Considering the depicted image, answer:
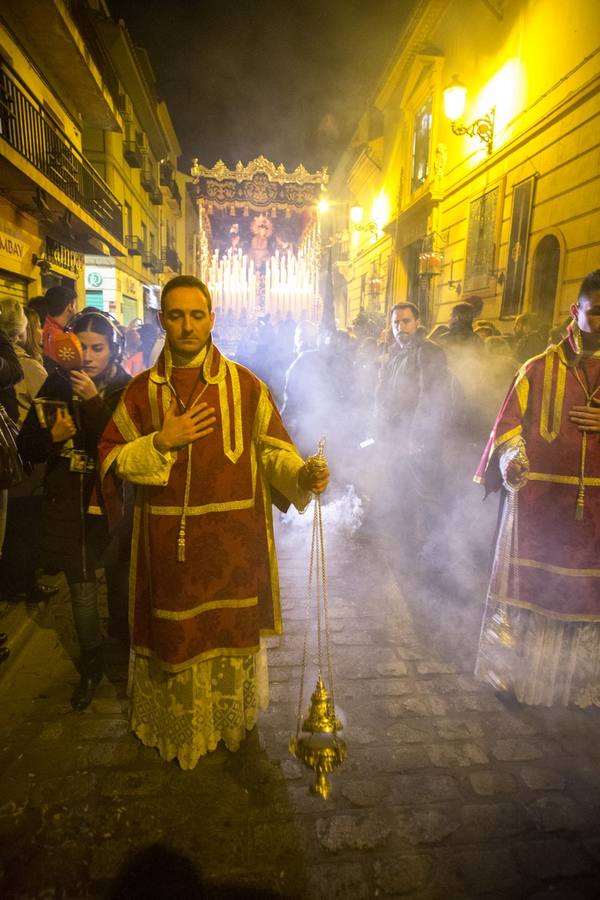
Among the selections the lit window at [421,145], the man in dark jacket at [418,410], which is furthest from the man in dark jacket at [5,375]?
the lit window at [421,145]

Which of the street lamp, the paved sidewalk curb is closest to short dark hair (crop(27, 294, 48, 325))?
the paved sidewalk curb

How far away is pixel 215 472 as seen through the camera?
2359 millimetres

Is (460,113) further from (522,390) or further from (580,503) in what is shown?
(580,503)

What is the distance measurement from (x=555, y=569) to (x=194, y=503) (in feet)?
6.73

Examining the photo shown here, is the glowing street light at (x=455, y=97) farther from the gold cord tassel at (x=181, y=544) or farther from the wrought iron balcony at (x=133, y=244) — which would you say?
the wrought iron balcony at (x=133, y=244)

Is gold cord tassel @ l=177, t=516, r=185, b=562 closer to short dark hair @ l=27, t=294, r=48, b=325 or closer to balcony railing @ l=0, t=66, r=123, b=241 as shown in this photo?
short dark hair @ l=27, t=294, r=48, b=325

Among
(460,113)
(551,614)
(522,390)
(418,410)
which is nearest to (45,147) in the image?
(460,113)

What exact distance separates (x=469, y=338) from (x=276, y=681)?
13.8 feet

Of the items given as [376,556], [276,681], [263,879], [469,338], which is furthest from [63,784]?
[469,338]

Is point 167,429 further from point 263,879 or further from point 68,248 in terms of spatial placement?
point 68,248

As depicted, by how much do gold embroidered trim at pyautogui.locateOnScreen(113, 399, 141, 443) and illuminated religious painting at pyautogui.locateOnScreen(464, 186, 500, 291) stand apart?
8852 mm

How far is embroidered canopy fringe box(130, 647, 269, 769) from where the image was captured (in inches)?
98.9

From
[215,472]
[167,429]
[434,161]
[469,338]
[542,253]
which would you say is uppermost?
[434,161]

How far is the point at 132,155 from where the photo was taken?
21.4 m
